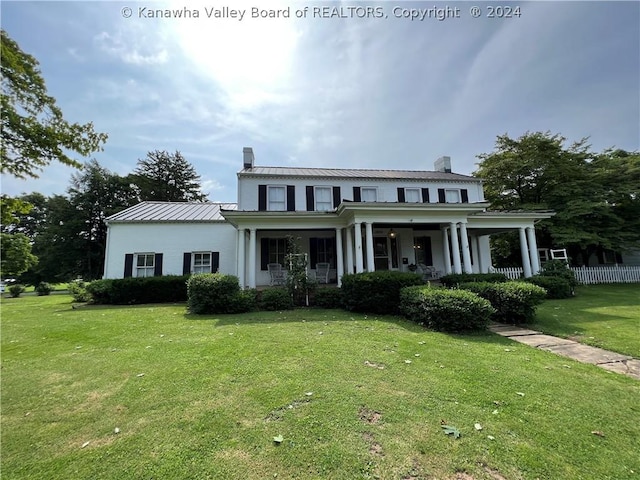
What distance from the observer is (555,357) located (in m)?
5.03

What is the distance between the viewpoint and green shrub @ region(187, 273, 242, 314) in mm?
9570

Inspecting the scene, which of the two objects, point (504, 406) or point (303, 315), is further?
point (303, 315)

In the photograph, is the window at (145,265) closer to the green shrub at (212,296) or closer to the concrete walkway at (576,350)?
the green shrub at (212,296)

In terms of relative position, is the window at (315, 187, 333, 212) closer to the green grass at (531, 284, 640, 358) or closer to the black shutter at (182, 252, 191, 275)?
the black shutter at (182, 252, 191, 275)

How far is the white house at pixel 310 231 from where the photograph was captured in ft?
48.3

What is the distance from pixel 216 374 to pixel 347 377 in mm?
1966

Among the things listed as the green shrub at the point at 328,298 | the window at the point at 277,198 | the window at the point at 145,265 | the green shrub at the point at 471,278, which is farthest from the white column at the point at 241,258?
the green shrub at the point at 471,278

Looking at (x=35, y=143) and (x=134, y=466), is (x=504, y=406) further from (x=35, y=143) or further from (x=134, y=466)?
(x=35, y=143)

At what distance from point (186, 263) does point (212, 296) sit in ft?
23.0

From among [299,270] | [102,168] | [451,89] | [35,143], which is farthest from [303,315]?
[102,168]

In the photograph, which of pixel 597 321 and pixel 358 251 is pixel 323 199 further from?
pixel 597 321

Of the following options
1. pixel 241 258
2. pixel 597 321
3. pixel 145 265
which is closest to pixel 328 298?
pixel 241 258

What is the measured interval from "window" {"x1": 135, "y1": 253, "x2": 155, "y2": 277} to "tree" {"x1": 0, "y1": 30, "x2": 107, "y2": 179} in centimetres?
1131

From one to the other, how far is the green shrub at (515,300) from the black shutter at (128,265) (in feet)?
55.9
